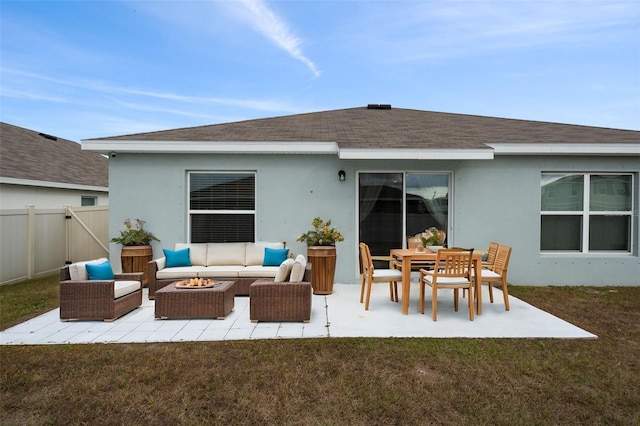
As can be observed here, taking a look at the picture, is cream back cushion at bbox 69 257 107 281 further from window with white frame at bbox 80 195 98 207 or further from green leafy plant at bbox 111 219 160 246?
window with white frame at bbox 80 195 98 207

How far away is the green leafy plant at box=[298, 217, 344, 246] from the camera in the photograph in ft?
24.0

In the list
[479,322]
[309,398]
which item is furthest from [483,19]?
[309,398]

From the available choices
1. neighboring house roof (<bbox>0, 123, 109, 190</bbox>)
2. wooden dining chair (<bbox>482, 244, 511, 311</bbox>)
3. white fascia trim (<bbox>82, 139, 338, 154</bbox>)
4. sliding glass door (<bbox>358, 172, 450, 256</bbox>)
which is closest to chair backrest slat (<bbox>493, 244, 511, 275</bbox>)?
wooden dining chair (<bbox>482, 244, 511, 311</bbox>)

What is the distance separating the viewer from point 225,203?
801 centimetres

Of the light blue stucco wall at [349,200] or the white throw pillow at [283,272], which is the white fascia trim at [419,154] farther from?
the white throw pillow at [283,272]

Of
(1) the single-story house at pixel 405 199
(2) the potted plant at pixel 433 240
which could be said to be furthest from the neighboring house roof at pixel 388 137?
(2) the potted plant at pixel 433 240

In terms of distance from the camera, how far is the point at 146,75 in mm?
13680

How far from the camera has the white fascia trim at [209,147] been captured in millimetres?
7527

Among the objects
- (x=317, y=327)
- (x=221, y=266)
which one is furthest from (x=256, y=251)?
(x=317, y=327)

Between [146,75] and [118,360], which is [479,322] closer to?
[118,360]

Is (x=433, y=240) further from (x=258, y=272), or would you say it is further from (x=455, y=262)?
(x=258, y=272)

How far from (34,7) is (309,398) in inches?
456

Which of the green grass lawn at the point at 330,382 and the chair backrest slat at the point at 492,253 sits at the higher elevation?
the chair backrest slat at the point at 492,253

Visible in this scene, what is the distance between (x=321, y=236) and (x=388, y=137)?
9.32ft
